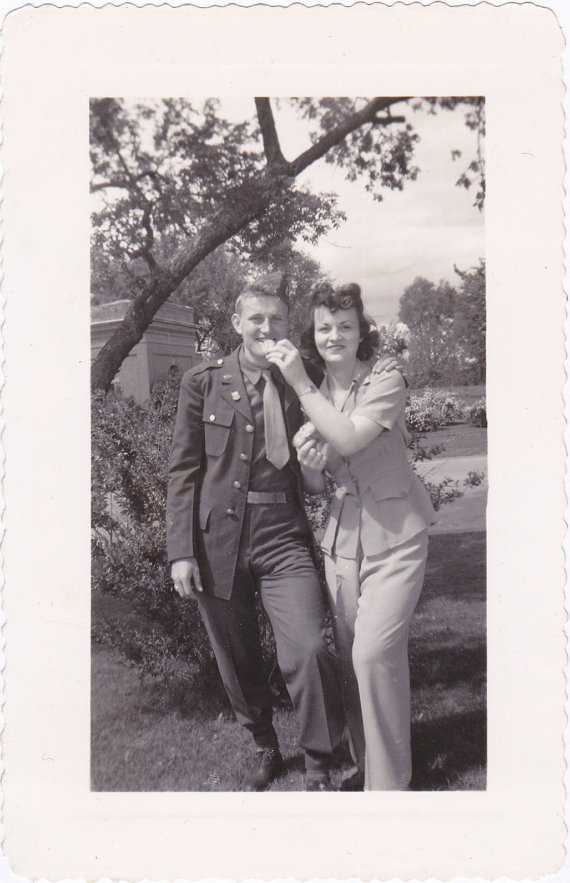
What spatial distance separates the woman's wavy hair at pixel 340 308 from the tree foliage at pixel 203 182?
1.47 feet

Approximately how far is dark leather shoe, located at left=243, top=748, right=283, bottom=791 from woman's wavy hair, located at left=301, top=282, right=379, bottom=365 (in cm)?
189

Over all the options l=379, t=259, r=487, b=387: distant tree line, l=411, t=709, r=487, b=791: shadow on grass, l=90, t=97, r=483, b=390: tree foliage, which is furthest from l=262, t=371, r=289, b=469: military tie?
l=411, t=709, r=487, b=791: shadow on grass

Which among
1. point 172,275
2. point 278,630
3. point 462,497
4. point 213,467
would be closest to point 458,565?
point 462,497

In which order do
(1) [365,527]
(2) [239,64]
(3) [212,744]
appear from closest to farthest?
(1) [365,527], (2) [239,64], (3) [212,744]

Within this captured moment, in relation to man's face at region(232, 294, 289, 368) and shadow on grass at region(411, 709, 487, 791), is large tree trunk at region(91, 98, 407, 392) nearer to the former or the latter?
man's face at region(232, 294, 289, 368)

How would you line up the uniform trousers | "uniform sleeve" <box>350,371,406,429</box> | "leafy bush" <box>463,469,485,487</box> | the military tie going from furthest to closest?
"leafy bush" <box>463,469,485,487</box>
the military tie
the uniform trousers
"uniform sleeve" <box>350,371,406,429</box>

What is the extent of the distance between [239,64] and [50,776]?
349 cm

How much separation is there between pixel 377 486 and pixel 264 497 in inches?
20.4

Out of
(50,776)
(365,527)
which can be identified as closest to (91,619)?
(50,776)

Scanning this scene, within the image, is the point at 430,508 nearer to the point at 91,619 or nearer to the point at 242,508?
the point at 242,508

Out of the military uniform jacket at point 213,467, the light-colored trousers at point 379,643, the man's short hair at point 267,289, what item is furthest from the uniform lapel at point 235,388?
the light-colored trousers at point 379,643

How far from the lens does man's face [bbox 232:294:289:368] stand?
110 inches

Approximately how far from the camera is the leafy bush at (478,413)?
3123 millimetres

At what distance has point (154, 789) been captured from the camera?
3.08 metres
